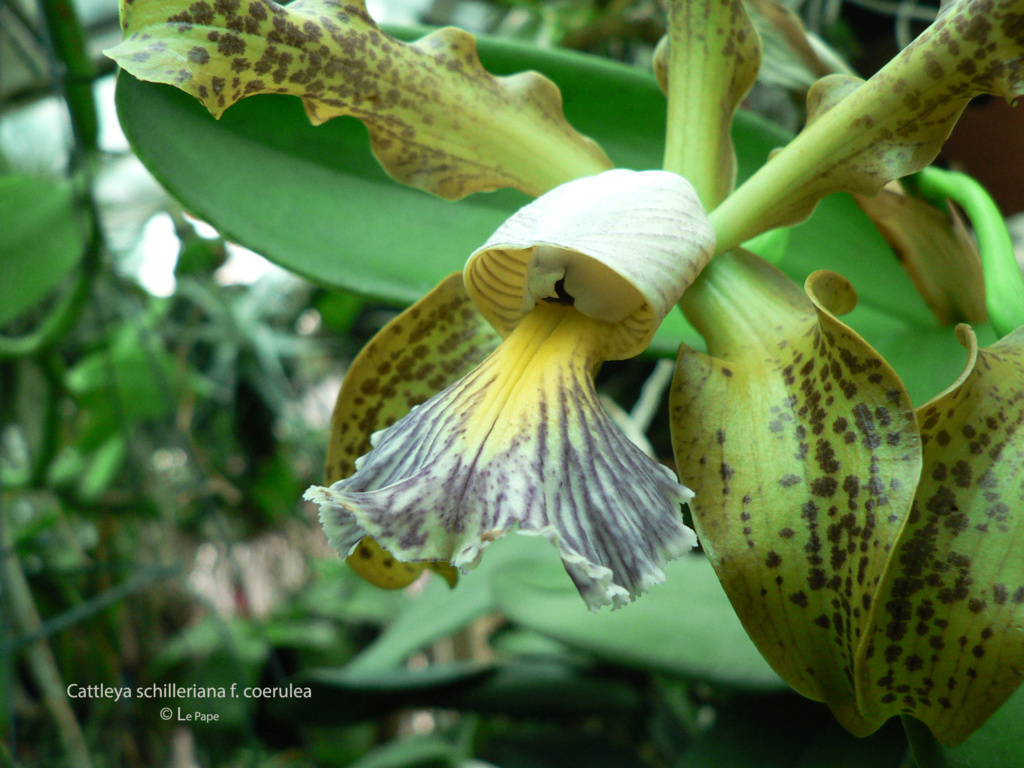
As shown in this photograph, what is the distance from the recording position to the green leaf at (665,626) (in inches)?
18.0

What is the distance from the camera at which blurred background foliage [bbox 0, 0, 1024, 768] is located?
557 mm

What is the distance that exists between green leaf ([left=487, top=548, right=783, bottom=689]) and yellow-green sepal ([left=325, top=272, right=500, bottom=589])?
0.16 metres

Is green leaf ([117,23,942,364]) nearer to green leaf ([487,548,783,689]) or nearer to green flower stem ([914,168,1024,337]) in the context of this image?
green flower stem ([914,168,1024,337])

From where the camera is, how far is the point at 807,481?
31 centimetres

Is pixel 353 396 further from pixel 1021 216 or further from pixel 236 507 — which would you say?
pixel 236 507

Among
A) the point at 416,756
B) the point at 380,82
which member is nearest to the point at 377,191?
the point at 380,82

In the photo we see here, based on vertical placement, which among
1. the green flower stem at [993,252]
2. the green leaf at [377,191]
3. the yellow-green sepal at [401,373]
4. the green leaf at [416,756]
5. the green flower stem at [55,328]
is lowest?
the green leaf at [416,756]

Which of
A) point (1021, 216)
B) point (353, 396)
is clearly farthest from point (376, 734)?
point (1021, 216)

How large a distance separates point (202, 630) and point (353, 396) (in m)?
1.13

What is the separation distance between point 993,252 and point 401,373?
30 cm

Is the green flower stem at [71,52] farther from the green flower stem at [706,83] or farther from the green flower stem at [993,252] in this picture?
the green flower stem at [993,252]

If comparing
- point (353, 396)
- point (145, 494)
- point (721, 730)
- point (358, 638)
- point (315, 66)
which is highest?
point (315, 66)

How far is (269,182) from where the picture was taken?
0.47 metres

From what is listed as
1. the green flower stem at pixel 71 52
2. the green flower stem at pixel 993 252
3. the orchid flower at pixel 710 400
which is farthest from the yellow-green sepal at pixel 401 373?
the green flower stem at pixel 71 52
